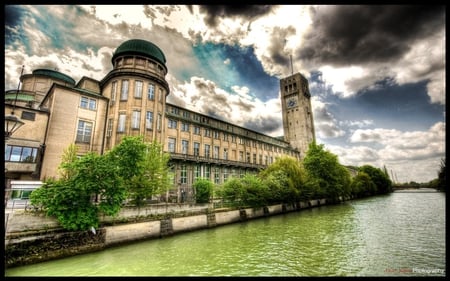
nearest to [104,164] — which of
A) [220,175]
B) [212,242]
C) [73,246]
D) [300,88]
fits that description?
[73,246]

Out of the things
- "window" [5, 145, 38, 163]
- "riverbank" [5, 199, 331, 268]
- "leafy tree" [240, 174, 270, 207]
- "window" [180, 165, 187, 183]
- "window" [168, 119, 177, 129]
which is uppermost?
"window" [168, 119, 177, 129]

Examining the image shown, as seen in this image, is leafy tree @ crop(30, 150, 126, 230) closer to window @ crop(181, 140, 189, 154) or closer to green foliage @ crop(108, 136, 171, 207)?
green foliage @ crop(108, 136, 171, 207)

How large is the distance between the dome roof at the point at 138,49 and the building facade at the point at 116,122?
12cm

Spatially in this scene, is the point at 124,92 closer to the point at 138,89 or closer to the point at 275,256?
the point at 138,89

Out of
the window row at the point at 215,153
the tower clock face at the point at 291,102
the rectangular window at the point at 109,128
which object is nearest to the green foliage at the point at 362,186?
the window row at the point at 215,153

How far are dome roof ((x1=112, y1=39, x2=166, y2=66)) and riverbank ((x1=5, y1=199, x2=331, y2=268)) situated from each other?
748 inches

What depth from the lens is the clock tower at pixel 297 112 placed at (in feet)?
229

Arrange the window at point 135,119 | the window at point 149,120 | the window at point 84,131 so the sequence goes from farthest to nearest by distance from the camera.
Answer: the window at point 149,120 < the window at point 135,119 < the window at point 84,131

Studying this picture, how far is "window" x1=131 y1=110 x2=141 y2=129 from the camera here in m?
25.0

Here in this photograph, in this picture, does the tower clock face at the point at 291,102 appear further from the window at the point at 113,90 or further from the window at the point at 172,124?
the window at the point at 113,90

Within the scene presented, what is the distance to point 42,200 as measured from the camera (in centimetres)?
1193

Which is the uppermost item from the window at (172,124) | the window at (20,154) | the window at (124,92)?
the window at (124,92)

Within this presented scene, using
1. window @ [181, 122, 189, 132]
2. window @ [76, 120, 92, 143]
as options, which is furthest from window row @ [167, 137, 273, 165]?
window @ [76, 120, 92, 143]

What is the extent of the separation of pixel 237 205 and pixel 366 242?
14.9 m
